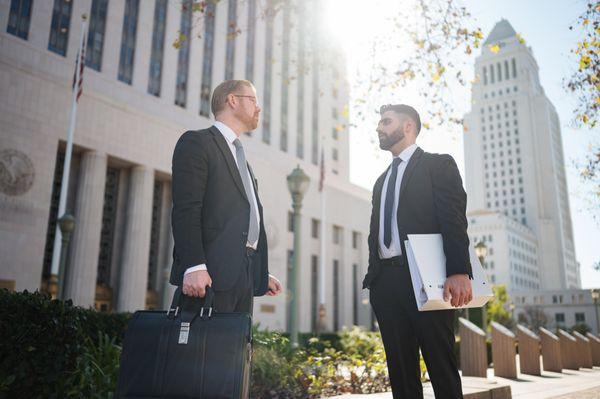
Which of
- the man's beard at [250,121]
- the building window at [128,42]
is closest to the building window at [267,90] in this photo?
the building window at [128,42]

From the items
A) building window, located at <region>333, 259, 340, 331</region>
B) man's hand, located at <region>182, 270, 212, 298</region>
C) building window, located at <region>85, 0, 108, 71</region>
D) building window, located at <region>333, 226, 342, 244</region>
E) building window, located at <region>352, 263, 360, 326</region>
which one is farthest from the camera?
building window, located at <region>352, 263, 360, 326</region>

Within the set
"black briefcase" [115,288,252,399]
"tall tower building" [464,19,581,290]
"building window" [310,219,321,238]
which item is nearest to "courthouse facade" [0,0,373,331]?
"building window" [310,219,321,238]

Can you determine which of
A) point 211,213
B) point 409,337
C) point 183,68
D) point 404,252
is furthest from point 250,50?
point 409,337

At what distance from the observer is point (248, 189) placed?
135 inches

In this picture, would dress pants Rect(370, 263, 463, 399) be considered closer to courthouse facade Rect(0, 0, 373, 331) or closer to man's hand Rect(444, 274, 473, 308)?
man's hand Rect(444, 274, 473, 308)

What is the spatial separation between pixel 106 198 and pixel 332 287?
77.2 feet

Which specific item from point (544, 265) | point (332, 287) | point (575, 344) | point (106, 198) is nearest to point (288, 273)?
point (332, 287)

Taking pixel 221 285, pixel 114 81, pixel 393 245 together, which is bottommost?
pixel 221 285

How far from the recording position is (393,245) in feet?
11.3

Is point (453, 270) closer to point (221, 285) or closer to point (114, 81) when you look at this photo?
point (221, 285)

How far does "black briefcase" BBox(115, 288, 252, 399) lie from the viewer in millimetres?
2496

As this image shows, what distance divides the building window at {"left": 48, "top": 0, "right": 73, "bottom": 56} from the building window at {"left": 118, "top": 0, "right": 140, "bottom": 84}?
3.78 meters

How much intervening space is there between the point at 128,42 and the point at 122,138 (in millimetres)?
7431

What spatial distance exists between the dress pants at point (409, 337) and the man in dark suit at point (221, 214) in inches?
31.6
